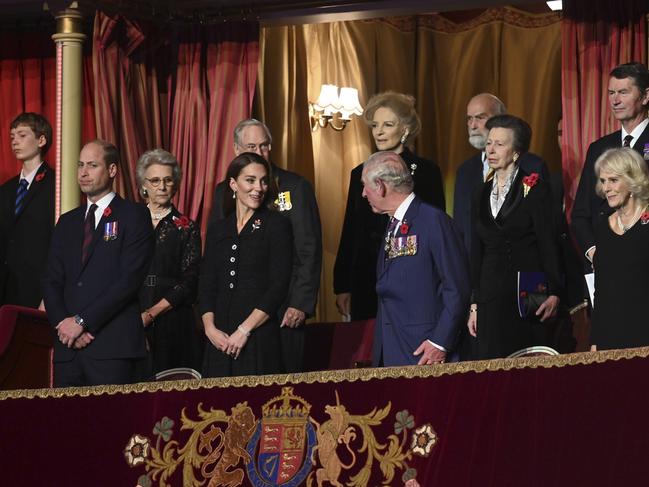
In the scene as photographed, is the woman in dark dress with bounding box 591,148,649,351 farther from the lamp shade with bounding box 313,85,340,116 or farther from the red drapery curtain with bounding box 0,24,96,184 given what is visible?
the red drapery curtain with bounding box 0,24,96,184

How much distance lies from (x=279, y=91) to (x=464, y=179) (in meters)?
2.82

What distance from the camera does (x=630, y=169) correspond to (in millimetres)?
6297

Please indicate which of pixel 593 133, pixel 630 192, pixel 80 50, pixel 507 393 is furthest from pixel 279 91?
pixel 507 393

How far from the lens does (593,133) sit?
8.49 m

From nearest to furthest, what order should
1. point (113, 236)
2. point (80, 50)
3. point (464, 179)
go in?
point (113, 236) < point (464, 179) < point (80, 50)

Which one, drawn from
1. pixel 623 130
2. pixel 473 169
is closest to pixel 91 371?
pixel 473 169

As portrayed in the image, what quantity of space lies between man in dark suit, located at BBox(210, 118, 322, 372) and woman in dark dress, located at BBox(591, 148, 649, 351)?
1563 mm

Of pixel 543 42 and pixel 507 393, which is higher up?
pixel 543 42

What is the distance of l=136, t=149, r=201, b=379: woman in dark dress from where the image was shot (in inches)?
293

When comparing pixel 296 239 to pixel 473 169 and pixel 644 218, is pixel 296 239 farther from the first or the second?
pixel 644 218

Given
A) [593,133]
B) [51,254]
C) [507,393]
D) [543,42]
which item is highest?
[543,42]

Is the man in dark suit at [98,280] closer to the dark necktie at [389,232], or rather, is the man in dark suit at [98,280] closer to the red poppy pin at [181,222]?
the red poppy pin at [181,222]

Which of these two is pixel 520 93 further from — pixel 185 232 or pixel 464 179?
pixel 185 232

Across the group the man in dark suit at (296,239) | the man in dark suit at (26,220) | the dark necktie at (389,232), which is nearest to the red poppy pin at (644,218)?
the dark necktie at (389,232)
